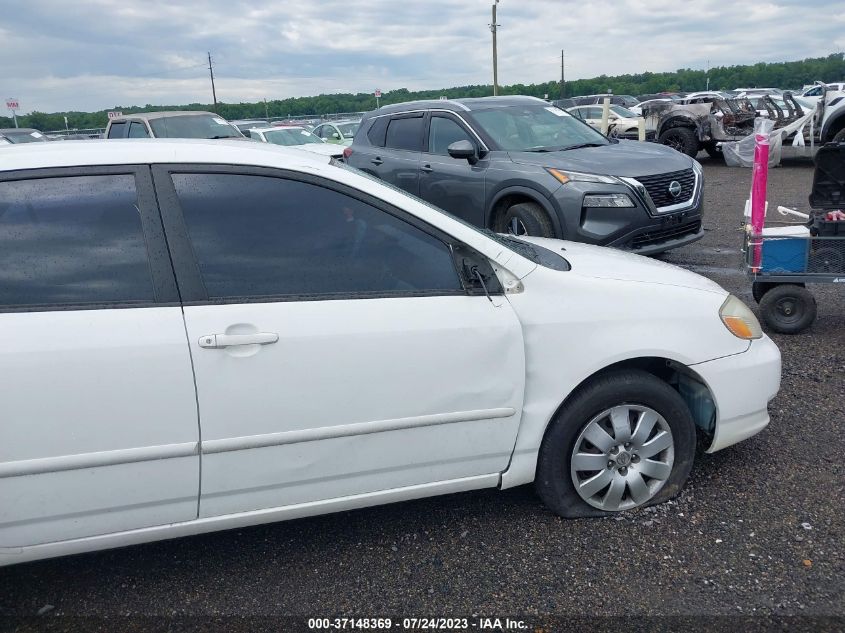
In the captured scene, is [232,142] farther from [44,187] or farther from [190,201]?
[44,187]

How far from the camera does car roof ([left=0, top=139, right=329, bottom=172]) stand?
2609 mm

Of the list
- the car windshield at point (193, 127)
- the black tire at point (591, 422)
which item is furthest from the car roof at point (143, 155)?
the car windshield at point (193, 127)

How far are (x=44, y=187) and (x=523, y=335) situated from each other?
1.81m

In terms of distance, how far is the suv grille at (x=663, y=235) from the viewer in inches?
259

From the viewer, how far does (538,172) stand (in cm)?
680

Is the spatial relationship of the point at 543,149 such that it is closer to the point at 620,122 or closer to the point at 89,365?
the point at 89,365

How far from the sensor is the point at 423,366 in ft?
8.92

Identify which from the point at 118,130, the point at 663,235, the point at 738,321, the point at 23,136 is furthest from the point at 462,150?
the point at 23,136

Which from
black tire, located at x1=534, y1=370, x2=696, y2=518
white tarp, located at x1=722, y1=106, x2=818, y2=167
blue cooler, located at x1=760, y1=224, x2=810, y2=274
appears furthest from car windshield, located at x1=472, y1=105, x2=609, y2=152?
white tarp, located at x1=722, y1=106, x2=818, y2=167

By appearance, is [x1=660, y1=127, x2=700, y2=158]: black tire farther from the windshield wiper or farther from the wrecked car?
the windshield wiper

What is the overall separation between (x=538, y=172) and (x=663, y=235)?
1.29 m

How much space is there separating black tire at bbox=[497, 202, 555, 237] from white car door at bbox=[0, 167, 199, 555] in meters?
4.66

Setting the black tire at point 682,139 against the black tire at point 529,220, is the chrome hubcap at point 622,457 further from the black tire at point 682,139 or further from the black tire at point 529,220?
the black tire at point 682,139

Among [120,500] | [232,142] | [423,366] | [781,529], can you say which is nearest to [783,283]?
[781,529]
